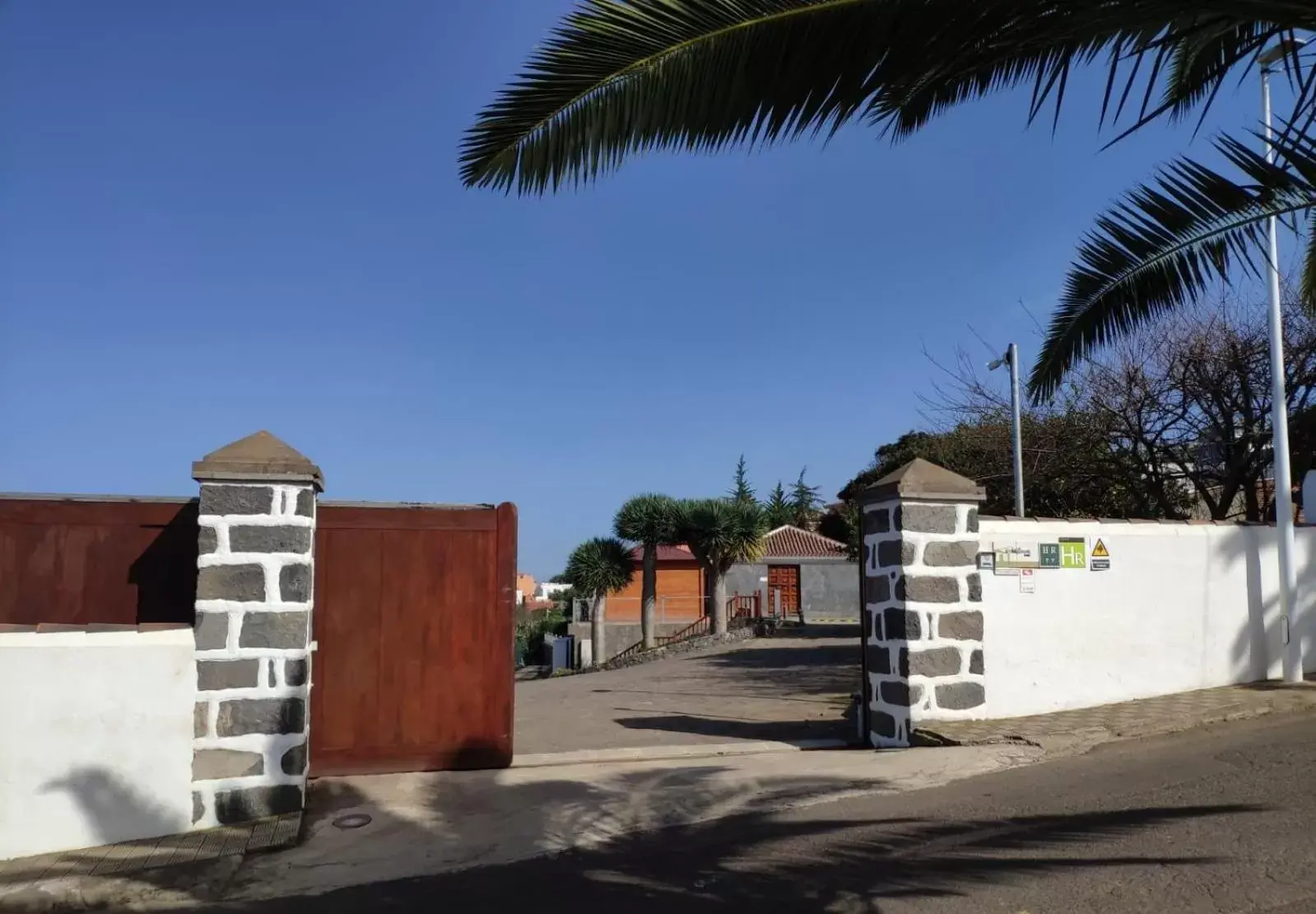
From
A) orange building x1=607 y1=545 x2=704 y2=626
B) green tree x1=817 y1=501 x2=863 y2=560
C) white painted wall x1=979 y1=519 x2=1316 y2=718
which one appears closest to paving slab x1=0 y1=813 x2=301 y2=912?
white painted wall x1=979 y1=519 x2=1316 y2=718

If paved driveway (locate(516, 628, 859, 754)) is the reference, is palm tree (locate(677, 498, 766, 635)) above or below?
above

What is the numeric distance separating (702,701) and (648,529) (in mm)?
15004

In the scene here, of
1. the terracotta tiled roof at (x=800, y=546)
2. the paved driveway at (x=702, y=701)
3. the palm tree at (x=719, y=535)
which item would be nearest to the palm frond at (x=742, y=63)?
the paved driveway at (x=702, y=701)

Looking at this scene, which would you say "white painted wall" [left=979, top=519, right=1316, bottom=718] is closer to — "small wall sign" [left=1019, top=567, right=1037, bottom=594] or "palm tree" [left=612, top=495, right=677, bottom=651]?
"small wall sign" [left=1019, top=567, right=1037, bottom=594]

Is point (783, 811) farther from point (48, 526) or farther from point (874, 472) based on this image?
point (874, 472)

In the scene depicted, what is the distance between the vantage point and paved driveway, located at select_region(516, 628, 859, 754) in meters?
9.66

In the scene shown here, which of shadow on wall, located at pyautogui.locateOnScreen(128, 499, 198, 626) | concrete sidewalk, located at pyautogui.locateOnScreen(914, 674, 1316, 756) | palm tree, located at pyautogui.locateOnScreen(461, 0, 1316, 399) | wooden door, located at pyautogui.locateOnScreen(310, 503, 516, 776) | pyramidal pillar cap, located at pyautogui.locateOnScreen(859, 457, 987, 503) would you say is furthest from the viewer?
pyramidal pillar cap, located at pyautogui.locateOnScreen(859, 457, 987, 503)

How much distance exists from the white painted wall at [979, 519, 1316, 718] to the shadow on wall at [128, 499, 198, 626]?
6118 millimetres

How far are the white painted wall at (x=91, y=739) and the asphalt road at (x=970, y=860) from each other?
1.52 meters

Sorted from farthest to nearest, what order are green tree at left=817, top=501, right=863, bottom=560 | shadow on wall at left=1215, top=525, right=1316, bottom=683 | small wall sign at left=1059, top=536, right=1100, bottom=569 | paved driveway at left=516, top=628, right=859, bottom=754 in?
green tree at left=817, top=501, right=863, bottom=560
paved driveway at left=516, top=628, right=859, bottom=754
shadow on wall at left=1215, top=525, right=1316, bottom=683
small wall sign at left=1059, top=536, right=1100, bottom=569

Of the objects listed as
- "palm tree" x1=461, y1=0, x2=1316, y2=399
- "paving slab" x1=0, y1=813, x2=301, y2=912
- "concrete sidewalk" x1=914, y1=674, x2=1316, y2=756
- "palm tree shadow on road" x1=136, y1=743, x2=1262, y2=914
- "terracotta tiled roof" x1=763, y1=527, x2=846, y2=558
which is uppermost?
"palm tree" x1=461, y1=0, x2=1316, y2=399

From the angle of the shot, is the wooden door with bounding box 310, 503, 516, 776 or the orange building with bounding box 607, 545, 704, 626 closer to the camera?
the wooden door with bounding box 310, 503, 516, 776

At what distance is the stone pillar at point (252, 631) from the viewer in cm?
590

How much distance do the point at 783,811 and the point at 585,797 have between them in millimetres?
1292
